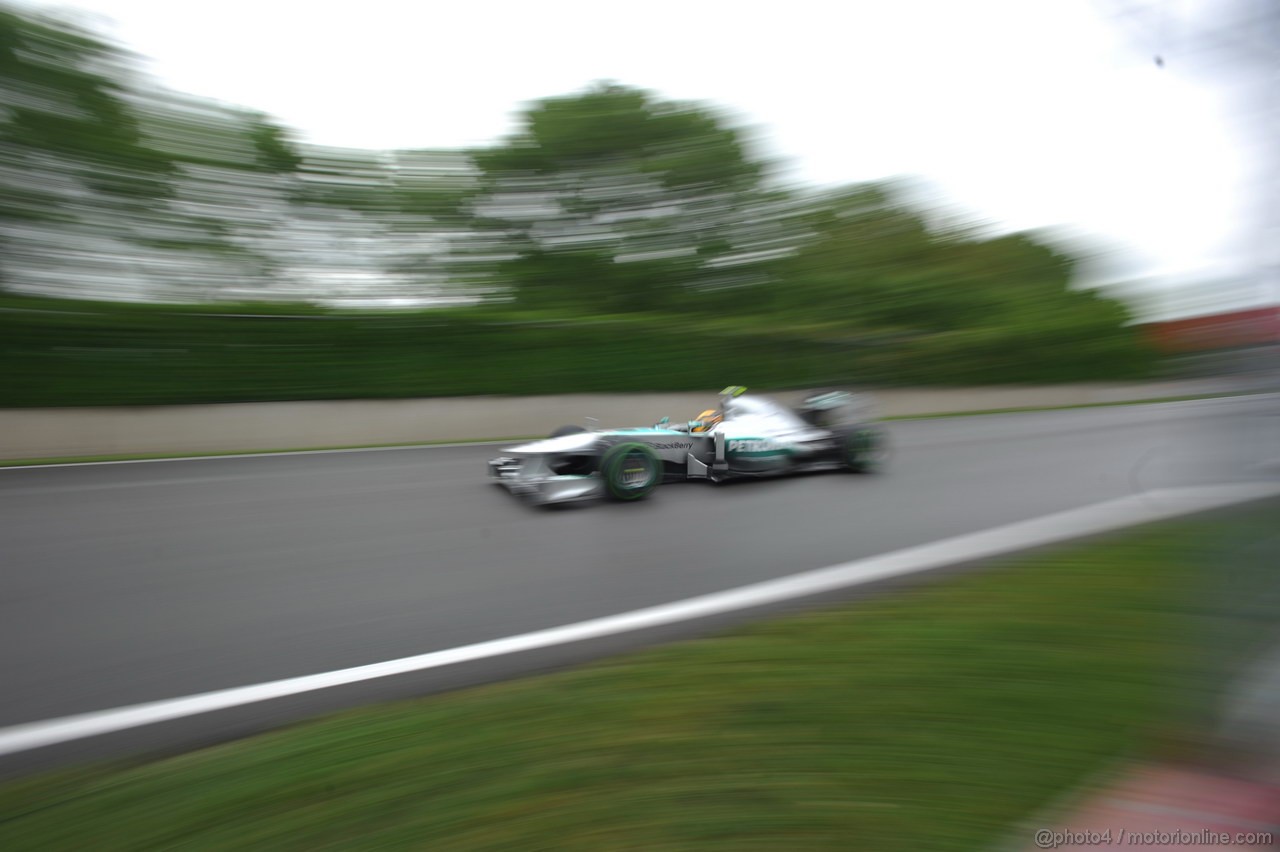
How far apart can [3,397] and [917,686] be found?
1271 cm

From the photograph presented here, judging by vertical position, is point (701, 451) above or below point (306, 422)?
above

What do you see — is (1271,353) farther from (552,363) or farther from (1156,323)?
(552,363)

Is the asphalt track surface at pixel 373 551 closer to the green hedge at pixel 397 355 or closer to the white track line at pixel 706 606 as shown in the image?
the white track line at pixel 706 606

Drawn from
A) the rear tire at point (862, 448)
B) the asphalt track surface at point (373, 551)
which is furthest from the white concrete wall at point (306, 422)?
the rear tire at point (862, 448)

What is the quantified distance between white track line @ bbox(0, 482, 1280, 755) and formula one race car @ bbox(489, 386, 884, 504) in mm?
2493

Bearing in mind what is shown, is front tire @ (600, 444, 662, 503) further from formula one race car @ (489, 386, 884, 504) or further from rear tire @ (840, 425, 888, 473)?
rear tire @ (840, 425, 888, 473)

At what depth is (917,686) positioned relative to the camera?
2.93 metres

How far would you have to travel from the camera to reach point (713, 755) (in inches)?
96.8

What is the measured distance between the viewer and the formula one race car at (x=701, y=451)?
274 inches

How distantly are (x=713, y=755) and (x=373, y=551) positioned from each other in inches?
140

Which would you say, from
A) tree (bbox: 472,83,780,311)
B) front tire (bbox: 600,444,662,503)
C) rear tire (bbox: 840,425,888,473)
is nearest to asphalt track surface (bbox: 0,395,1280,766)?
front tire (bbox: 600,444,662,503)

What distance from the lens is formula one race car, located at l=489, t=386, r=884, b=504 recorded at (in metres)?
6.96

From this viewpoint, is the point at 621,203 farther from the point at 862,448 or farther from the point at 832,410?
the point at 862,448

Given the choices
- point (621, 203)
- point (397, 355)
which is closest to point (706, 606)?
point (397, 355)
